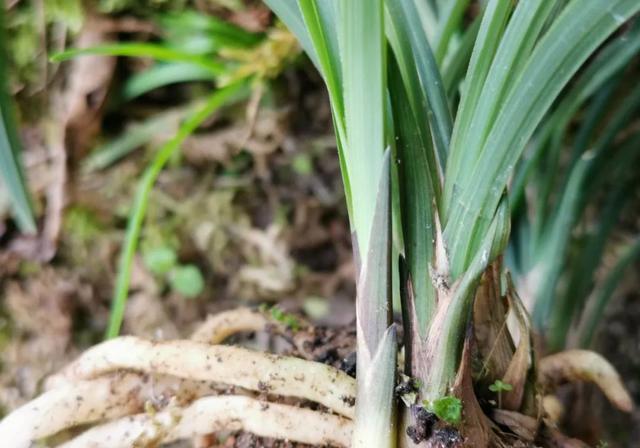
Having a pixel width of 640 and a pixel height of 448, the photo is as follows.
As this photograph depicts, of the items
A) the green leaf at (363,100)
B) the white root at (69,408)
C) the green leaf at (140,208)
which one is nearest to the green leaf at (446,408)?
the green leaf at (363,100)

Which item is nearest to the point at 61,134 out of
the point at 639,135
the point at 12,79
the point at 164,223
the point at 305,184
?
the point at 12,79

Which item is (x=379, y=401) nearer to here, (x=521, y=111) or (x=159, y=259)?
(x=521, y=111)

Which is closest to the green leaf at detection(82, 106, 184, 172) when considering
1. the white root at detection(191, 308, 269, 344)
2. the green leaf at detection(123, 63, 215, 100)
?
the green leaf at detection(123, 63, 215, 100)

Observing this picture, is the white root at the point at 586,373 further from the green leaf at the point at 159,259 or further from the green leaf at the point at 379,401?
the green leaf at the point at 159,259

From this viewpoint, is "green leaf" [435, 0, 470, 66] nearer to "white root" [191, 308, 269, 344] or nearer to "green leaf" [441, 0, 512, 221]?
"green leaf" [441, 0, 512, 221]

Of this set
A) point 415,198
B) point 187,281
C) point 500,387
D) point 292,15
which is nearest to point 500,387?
point 500,387

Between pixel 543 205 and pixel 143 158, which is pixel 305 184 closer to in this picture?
pixel 143 158
